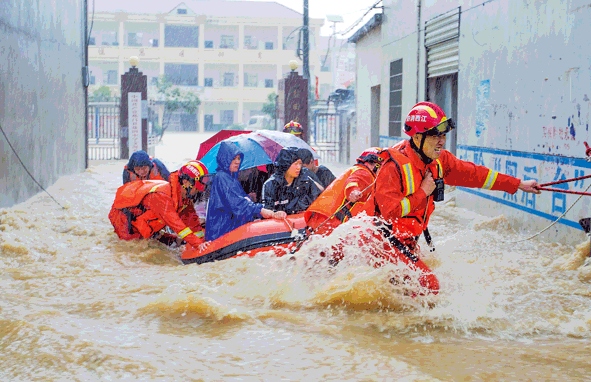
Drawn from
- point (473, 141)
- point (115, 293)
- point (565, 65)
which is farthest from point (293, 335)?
point (473, 141)

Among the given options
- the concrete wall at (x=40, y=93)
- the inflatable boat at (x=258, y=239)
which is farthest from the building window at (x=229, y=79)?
the inflatable boat at (x=258, y=239)

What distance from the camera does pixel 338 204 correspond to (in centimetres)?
674

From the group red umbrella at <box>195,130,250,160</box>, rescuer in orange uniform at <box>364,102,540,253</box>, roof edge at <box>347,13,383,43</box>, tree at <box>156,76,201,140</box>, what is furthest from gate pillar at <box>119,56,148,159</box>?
tree at <box>156,76,201,140</box>

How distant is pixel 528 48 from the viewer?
369 inches

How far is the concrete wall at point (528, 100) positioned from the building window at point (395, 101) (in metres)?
2.84

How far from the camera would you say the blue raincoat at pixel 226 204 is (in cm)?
776

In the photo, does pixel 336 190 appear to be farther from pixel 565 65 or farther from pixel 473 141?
pixel 473 141

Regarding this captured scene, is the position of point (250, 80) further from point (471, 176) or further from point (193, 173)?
point (471, 176)

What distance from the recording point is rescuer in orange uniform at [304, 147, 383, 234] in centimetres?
666

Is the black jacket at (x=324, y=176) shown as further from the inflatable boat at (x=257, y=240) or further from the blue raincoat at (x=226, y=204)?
the inflatable boat at (x=257, y=240)

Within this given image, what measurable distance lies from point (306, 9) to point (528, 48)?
17.3 metres

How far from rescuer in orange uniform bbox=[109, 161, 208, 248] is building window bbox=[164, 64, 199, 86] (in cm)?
5011

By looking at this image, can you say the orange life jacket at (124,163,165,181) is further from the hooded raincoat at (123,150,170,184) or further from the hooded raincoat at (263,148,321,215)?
the hooded raincoat at (263,148,321,215)

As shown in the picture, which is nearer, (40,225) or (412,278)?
(412,278)
